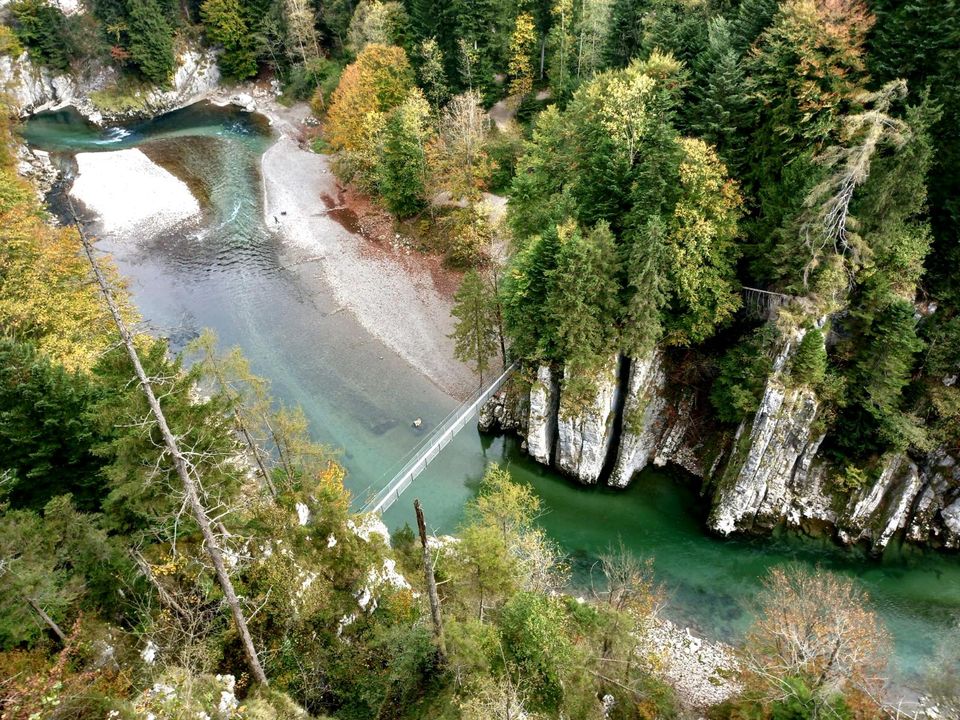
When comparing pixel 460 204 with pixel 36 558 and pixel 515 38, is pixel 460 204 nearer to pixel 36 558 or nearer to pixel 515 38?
pixel 515 38

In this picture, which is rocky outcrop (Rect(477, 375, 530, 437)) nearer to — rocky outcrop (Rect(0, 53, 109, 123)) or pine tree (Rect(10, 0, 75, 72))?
rocky outcrop (Rect(0, 53, 109, 123))

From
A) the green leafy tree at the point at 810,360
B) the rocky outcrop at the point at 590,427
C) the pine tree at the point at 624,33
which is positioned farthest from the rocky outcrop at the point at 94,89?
the green leafy tree at the point at 810,360

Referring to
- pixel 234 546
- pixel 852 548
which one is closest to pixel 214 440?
pixel 234 546

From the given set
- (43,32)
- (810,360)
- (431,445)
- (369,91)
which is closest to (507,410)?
(431,445)

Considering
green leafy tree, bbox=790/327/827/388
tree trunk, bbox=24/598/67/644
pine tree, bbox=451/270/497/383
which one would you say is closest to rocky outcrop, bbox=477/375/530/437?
pine tree, bbox=451/270/497/383

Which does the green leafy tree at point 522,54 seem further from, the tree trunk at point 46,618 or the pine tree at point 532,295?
the tree trunk at point 46,618

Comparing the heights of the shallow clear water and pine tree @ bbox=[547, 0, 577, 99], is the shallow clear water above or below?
below
